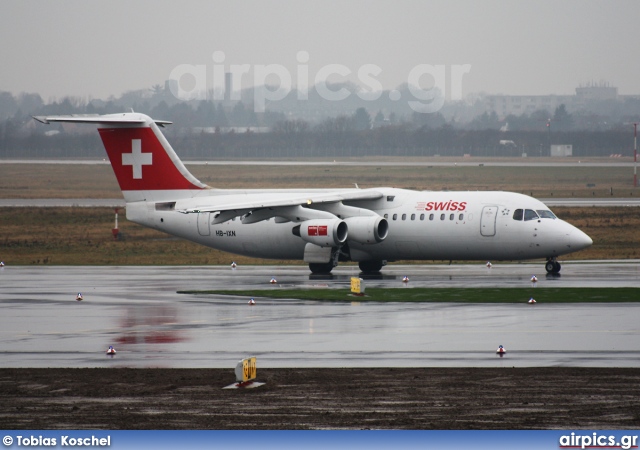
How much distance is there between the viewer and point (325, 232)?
126ft

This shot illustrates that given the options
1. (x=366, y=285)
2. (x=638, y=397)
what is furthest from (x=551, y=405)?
(x=366, y=285)

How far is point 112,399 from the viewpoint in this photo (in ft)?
52.9

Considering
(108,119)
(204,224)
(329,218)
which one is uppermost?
Answer: (108,119)

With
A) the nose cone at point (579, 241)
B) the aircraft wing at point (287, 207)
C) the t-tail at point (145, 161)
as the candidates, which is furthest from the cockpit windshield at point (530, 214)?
the t-tail at point (145, 161)

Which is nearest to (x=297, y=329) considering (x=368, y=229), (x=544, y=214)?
(x=368, y=229)

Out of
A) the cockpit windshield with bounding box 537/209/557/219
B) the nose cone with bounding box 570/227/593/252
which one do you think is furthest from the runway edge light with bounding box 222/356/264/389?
the cockpit windshield with bounding box 537/209/557/219

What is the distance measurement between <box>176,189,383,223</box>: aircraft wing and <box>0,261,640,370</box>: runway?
12.4ft

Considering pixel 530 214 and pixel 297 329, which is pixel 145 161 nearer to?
pixel 530 214

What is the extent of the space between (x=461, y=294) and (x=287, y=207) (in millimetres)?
10850

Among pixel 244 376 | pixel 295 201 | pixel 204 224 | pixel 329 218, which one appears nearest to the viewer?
pixel 244 376

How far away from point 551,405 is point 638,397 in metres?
1.43

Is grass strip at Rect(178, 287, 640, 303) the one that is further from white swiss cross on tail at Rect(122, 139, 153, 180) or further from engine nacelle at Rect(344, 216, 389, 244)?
white swiss cross on tail at Rect(122, 139, 153, 180)

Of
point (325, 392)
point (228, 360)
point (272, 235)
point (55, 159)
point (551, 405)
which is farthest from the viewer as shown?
point (55, 159)

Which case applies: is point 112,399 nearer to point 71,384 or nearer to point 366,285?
point 71,384
